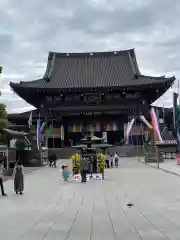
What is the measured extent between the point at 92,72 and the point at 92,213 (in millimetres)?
58255

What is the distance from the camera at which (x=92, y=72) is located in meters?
71.1

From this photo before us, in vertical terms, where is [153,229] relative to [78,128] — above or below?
below

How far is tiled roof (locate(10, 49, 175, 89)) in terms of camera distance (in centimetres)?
6569

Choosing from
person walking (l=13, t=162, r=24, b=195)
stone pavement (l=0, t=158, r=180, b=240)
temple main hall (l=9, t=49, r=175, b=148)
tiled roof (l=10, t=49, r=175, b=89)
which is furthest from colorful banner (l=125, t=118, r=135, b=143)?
person walking (l=13, t=162, r=24, b=195)

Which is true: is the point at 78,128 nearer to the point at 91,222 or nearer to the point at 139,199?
the point at 139,199

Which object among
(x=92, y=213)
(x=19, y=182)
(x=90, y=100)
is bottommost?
(x=92, y=213)

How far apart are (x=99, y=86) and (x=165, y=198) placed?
4806cm

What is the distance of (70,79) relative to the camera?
6906 centimetres

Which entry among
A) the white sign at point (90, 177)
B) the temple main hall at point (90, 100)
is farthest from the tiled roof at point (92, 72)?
the white sign at point (90, 177)

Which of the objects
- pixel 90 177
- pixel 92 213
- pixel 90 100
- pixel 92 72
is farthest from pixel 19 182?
pixel 92 72

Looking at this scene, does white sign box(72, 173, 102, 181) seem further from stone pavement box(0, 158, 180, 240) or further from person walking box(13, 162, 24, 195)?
person walking box(13, 162, 24, 195)

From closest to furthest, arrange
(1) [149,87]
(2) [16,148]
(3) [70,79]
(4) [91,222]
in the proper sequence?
(4) [91,222] < (2) [16,148] < (1) [149,87] < (3) [70,79]

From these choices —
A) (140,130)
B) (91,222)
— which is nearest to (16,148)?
(140,130)

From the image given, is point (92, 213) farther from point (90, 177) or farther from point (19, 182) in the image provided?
point (90, 177)
